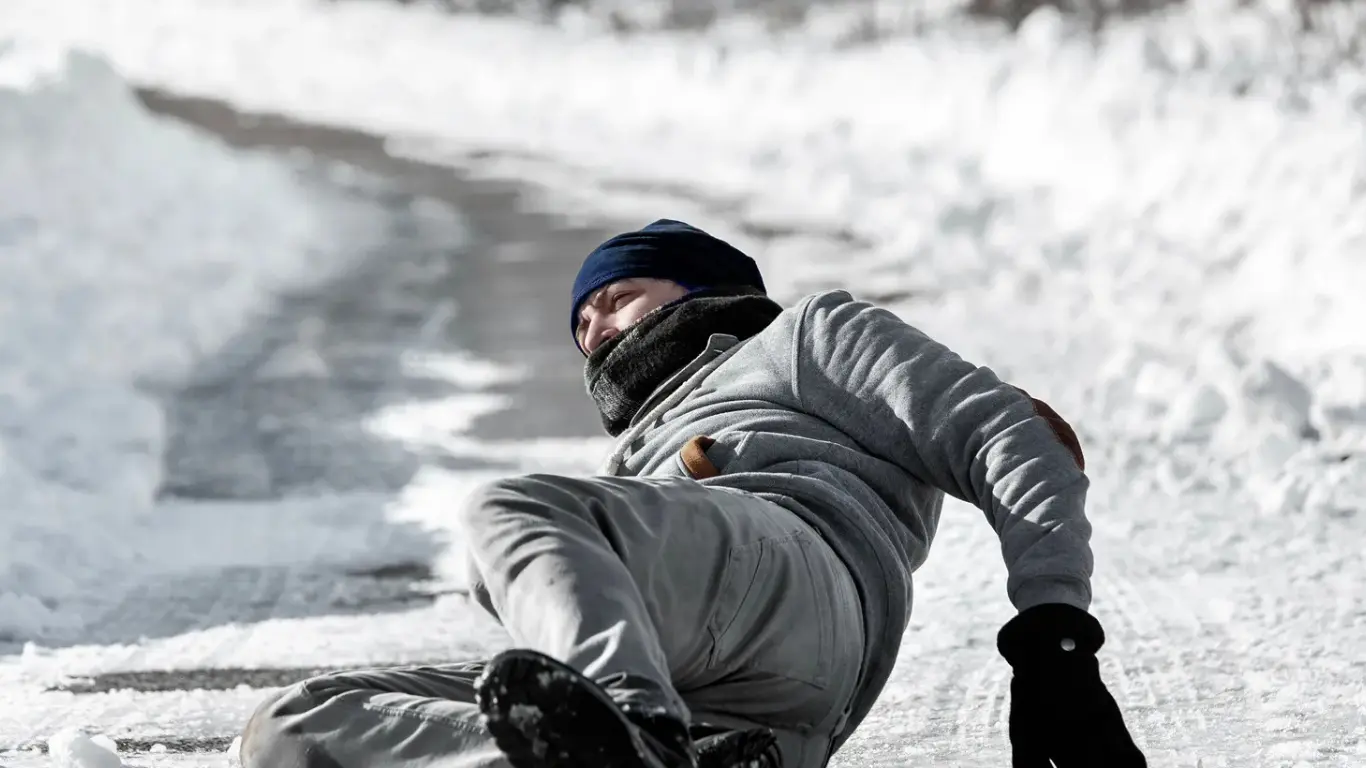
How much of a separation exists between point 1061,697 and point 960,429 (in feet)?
1.31

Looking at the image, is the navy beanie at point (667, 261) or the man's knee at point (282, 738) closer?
the man's knee at point (282, 738)

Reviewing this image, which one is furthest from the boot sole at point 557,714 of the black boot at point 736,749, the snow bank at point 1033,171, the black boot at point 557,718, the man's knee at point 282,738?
the snow bank at point 1033,171

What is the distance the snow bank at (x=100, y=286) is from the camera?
427cm

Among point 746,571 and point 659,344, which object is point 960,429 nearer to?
point 746,571

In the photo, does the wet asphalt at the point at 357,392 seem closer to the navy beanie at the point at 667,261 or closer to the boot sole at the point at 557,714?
the navy beanie at the point at 667,261

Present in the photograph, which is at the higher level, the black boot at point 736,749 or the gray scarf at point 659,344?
the gray scarf at point 659,344

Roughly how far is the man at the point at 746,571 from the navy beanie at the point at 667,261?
0.58 feet

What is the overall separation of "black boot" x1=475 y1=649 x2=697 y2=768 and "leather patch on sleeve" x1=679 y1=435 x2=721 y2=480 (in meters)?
0.69

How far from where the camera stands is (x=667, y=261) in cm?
303

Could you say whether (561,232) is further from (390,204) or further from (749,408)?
(749,408)

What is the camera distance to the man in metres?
1.99

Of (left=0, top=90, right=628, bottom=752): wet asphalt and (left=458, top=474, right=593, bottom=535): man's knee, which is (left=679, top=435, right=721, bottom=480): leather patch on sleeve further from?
(left=0, top=90, right=628, bottom=752): wet asphalt

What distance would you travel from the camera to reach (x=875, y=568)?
2.51 m

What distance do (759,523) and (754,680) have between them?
195mm
